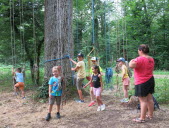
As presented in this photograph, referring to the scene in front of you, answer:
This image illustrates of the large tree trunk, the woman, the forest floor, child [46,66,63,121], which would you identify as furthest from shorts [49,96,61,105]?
the woman

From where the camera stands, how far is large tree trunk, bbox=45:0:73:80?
536cm

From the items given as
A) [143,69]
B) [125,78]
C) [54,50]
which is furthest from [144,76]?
[54,50]

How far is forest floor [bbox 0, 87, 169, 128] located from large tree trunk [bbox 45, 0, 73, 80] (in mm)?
1204

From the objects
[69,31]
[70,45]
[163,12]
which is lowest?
[70,45]

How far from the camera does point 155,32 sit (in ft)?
60.4

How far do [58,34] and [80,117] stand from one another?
2.63 meters

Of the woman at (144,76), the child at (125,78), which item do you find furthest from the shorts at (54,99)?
the child at (125,78)

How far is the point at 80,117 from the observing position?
3.87 meters

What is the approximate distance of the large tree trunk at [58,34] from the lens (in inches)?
211

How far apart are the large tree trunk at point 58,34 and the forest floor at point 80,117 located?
120 cm

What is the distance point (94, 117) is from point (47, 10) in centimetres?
363

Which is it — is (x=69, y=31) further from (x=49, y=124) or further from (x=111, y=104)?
(x=49, y=124)

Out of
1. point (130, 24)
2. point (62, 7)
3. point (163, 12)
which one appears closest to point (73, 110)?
point (62, 7)

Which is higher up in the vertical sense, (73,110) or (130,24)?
(130,24)
